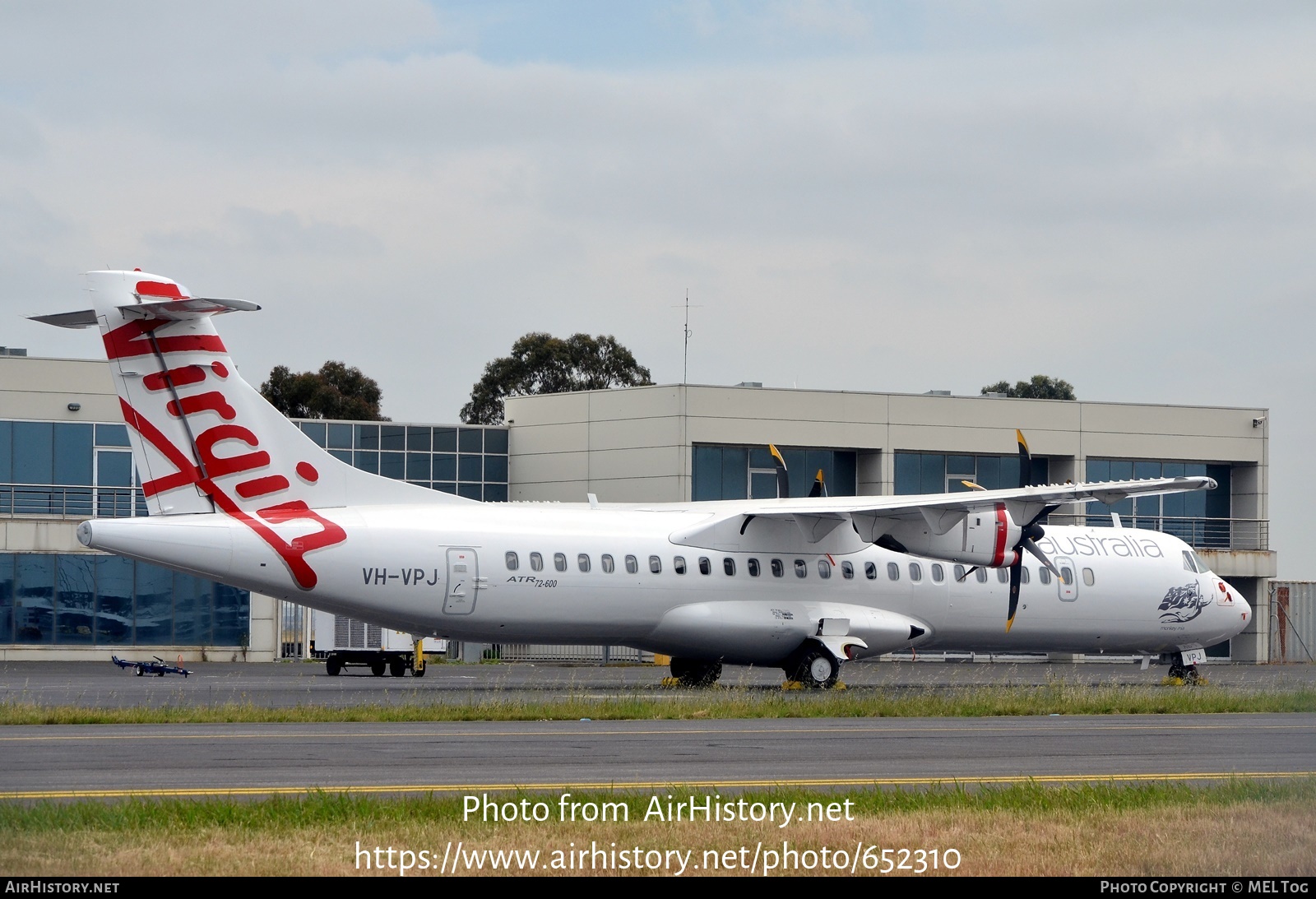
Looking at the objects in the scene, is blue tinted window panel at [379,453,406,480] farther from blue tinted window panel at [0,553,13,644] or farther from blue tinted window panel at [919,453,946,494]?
blue tinted window panel at [919,453,946,494]

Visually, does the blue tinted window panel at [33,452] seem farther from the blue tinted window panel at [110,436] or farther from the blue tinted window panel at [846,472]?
the blue tinted window panel at [846,472]

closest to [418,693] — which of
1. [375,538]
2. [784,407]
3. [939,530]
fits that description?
[375,538]

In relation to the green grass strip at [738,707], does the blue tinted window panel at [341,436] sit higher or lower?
higher

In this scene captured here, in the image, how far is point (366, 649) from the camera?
115 feet

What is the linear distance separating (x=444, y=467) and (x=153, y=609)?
1061 centimetres

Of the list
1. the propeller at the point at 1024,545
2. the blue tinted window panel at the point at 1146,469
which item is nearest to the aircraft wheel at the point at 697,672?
the propeller at the point at 1024,545

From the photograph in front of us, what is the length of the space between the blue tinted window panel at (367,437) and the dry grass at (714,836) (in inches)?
1545

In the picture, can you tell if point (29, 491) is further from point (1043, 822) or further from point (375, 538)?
point (1043, 822)

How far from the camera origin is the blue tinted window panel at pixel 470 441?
51.3 m

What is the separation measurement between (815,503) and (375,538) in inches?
321

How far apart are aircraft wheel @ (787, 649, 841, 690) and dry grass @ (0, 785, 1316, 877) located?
15156 mm

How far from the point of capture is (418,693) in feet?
83.9

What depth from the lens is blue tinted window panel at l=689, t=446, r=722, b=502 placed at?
47.7 metres

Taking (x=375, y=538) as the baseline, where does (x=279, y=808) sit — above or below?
below
